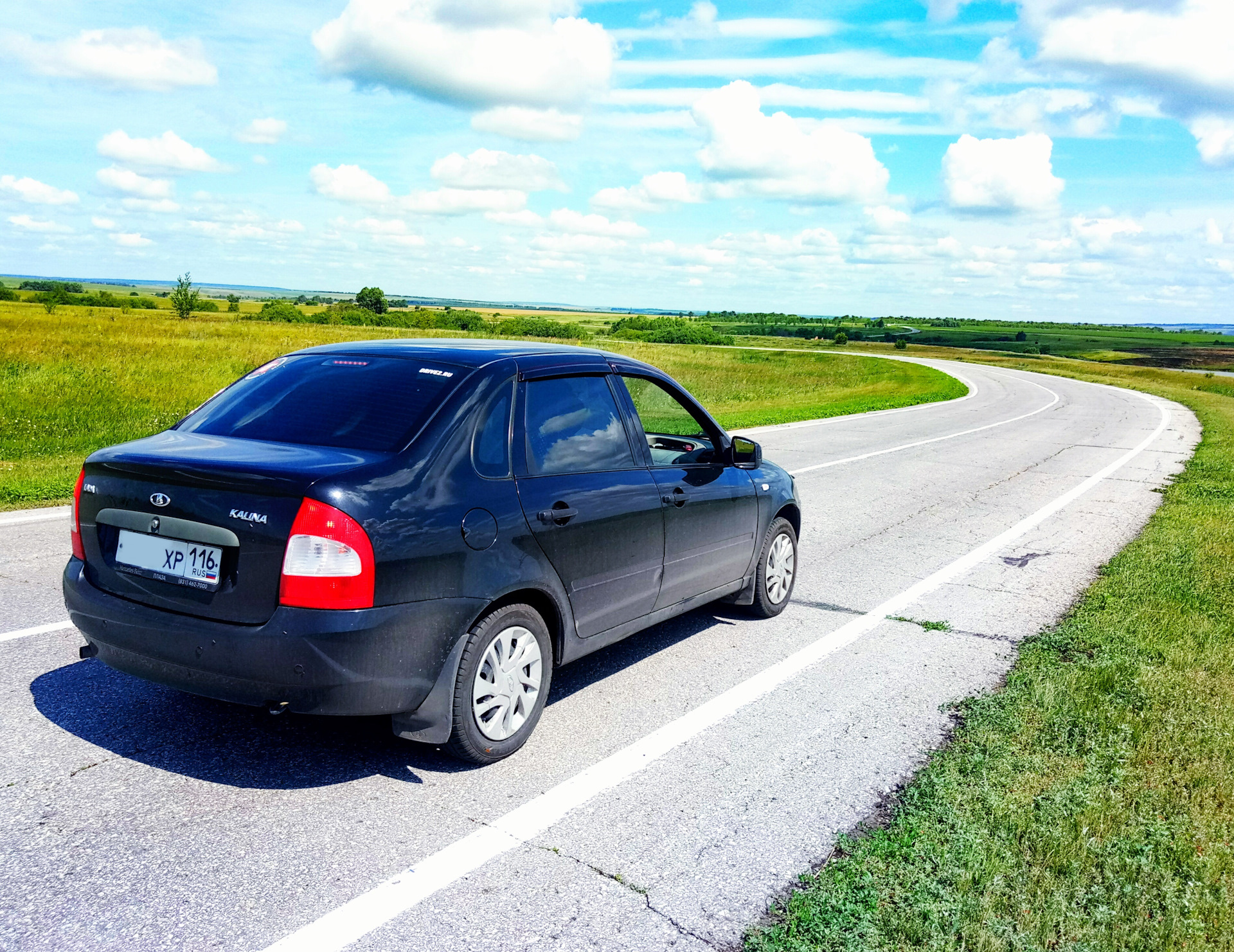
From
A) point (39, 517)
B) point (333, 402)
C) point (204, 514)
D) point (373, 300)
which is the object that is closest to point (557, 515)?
point (333, 402)

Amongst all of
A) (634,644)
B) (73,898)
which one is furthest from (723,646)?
(73,898)

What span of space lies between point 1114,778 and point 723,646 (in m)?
2.29

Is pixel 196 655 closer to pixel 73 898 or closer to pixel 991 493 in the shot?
pixel 73 898

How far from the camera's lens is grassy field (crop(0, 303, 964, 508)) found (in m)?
12.3

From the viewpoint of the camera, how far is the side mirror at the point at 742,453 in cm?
558

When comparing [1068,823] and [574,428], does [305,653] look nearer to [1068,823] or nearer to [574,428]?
[574,428]

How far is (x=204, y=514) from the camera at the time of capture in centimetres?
347

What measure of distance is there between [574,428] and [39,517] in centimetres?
606

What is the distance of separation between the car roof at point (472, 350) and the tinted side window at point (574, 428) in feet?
0.45

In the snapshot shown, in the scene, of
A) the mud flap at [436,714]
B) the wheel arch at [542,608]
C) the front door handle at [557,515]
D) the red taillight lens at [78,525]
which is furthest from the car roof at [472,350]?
the mud flap at [436,714]

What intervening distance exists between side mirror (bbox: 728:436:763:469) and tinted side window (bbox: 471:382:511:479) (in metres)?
1.86

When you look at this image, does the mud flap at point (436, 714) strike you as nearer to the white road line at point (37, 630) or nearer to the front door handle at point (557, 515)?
the front door handle at point (557, 515)

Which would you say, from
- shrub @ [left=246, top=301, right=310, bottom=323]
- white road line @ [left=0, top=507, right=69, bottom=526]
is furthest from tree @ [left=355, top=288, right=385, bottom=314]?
white road line @ [left=0, top=507, right=69, bottom=526]

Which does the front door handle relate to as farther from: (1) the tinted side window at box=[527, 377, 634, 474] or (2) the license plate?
(2) the license plate
